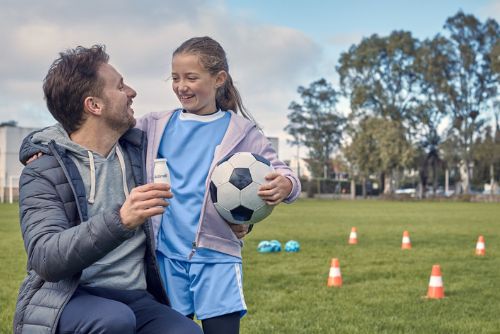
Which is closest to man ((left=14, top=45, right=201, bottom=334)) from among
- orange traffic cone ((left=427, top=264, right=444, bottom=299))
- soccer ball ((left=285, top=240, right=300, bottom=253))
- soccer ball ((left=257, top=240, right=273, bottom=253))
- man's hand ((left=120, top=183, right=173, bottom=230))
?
man's hand ((left=120, top=183, right=173, bottom=230))

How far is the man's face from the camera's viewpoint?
312 centimetres

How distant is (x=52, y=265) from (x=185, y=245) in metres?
Answer: 0.97

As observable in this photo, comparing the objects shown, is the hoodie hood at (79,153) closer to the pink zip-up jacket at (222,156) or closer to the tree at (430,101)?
the pink zip-up jacket at (222,156)

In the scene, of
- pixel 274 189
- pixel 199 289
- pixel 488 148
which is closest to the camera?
pixel 274 189

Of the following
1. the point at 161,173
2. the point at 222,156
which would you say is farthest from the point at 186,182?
the point at 161,173

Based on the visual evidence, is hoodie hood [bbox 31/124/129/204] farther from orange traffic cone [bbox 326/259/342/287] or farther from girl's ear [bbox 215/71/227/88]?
orange traffic cone [bbox 326/259/342/287]

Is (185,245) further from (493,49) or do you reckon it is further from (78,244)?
(493,49)

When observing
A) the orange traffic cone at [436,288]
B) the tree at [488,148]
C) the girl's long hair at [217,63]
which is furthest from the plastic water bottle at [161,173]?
the tree at [488,148]

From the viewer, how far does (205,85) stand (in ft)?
12.4

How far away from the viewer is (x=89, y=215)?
3.00 m

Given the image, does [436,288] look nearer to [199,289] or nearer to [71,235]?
[199,289]

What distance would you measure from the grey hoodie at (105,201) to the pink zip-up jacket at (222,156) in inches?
11.6

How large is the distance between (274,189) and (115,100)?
0.90m

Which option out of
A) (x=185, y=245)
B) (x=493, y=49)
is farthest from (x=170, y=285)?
(x=493, y=49)
